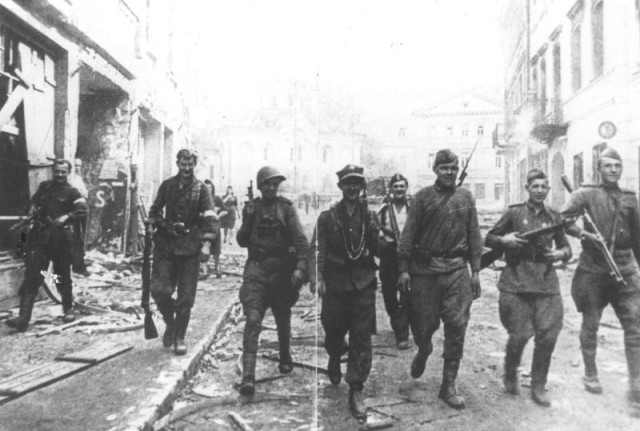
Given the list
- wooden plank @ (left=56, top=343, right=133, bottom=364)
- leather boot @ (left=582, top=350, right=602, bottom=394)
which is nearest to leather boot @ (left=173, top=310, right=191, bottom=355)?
wooden plank @ (left=56, top=343, right=133, bottom=364)

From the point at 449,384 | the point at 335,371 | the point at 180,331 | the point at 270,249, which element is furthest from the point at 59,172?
the point at 449,384

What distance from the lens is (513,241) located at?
421cm

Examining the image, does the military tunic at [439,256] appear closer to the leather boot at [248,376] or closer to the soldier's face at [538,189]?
the soldier's face at [538,189]

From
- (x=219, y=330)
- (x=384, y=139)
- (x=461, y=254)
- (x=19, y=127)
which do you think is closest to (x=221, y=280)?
(x=219, y=330)

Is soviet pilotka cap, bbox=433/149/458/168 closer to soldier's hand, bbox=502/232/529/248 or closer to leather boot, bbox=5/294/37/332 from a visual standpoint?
soldier's hand, bbox=502/232/529/248

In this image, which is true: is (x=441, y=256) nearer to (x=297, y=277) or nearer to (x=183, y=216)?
(x=297, y=277)

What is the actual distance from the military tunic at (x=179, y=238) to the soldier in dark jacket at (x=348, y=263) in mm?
1340

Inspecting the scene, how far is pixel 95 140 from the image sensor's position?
10547 millimetres

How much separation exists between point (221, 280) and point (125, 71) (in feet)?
15.2

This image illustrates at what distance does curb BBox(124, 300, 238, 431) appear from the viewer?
335cm

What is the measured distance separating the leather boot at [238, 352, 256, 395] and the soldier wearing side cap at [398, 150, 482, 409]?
1.37 meters

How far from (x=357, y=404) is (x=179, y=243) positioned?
2382 mm

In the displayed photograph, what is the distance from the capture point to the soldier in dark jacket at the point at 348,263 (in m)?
4.11

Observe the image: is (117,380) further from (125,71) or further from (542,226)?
(125,71)
